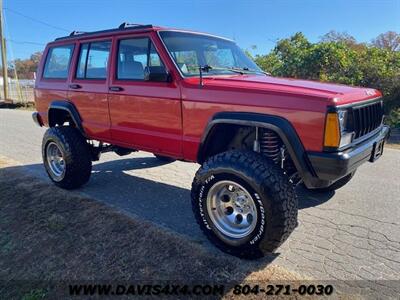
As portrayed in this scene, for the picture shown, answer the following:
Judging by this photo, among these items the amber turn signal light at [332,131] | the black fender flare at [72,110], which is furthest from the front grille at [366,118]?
the black fender flare at [72,110]

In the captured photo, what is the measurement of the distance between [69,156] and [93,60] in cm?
136

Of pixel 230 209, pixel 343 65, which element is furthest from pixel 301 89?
pixel 343 65

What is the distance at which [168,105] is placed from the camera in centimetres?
367

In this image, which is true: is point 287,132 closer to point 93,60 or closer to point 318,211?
point 318,211

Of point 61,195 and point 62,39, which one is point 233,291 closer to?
point 61,195

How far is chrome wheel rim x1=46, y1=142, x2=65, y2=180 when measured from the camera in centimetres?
518

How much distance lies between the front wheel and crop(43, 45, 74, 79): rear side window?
3.01 m

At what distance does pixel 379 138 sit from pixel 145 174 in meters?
3.55

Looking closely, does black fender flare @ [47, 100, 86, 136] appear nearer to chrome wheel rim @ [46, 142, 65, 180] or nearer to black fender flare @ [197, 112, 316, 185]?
chrome wheel rim @ [46, 142, 65, 180]

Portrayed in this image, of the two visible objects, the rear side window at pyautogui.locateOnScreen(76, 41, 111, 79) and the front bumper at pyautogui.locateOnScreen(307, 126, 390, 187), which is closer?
the front bumper at pyautogui.locateOnScreen(307, 126, 390, 187)

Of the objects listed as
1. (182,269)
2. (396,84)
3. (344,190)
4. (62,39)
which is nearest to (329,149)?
(182,269)

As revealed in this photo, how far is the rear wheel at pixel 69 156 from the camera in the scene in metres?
4.86

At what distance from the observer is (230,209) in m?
3.31

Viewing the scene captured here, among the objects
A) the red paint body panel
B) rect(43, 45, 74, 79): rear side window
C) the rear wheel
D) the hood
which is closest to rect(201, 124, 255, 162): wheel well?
the red paint body panel
